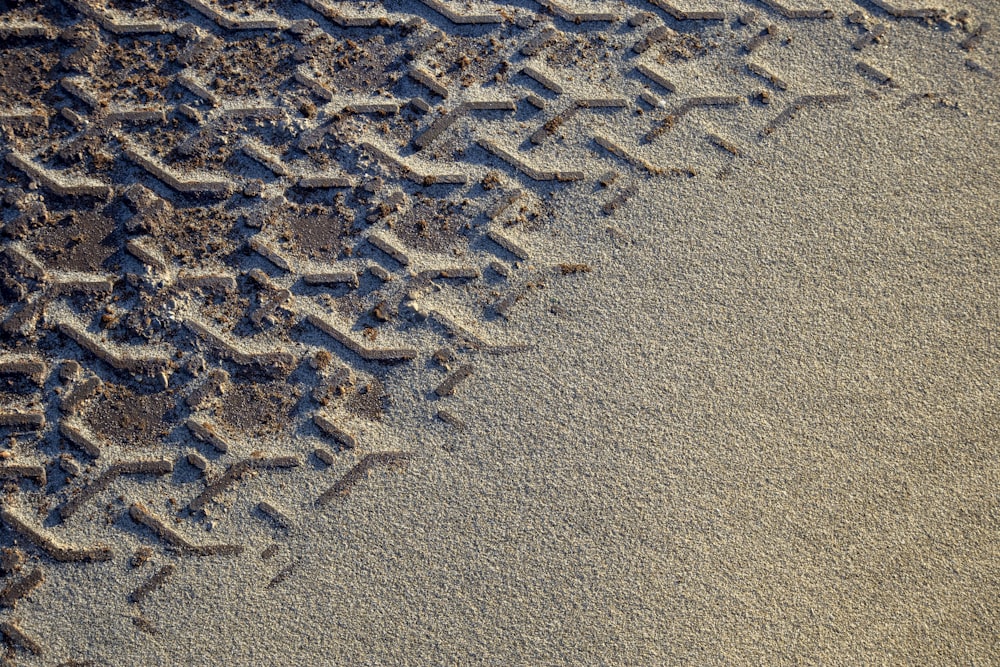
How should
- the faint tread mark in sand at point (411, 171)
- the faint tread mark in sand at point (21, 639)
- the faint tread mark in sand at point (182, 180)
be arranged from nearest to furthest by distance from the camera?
the faint tread mark in sand at point (21, 639) < the faint tread mark in sand at point (182, 180) < the faint tread mark in sand at point (411, 171)

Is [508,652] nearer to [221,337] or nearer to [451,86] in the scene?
[221,337]

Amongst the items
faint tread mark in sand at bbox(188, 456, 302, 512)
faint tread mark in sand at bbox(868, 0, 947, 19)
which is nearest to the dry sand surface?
faint tread mark in sand at bbox(188, 456, 302, 512)

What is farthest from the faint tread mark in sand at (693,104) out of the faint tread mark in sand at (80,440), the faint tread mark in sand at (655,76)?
the faint tread mark in sand at (80,440)

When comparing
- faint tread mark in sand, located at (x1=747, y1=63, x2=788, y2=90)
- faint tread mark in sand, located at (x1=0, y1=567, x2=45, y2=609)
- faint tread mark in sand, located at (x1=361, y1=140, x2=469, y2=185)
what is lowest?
faint tread mark in sand, located at (x1=0, y1=567, x2=45, y2=609)

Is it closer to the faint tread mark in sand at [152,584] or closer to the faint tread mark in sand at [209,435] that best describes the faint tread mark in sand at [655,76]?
the faint tread mark in sand at [209,435]

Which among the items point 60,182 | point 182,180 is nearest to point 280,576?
point 182,180

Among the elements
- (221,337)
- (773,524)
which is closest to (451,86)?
(221,337)

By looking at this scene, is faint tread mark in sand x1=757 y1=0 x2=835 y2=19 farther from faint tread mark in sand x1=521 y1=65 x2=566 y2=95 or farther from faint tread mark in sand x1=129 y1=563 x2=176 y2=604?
faint tread mark in sand x1=129 y1=563 x2=176 y2=604

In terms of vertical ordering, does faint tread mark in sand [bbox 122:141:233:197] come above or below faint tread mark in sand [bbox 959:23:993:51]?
below
